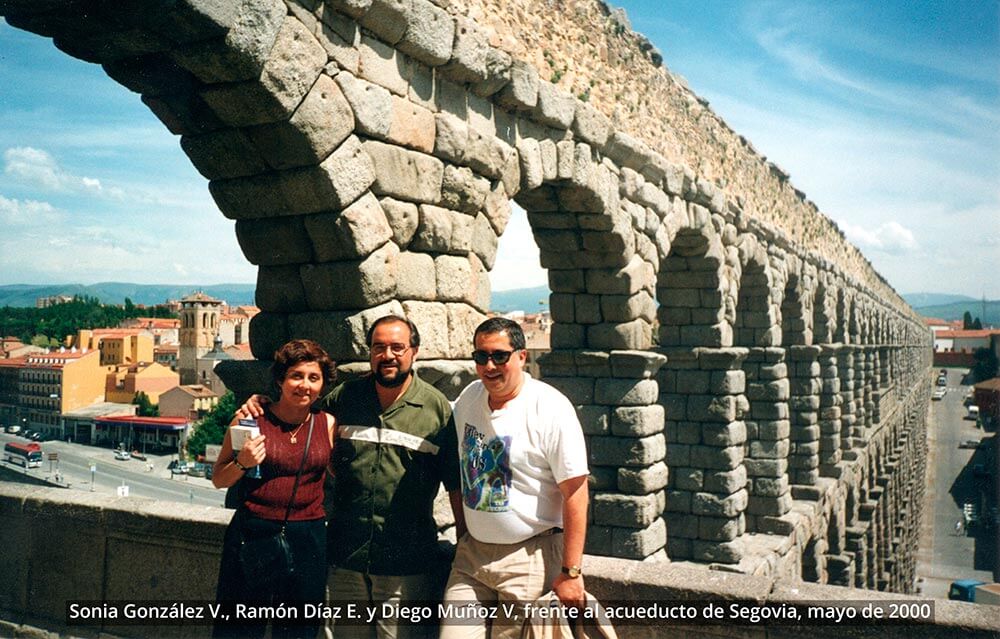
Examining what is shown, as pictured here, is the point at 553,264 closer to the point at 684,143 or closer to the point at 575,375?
the point at 575,375

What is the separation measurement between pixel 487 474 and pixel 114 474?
1415cm

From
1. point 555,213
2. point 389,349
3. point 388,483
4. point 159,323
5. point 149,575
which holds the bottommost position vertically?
point 149,575

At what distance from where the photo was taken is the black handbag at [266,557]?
2953 millimetres

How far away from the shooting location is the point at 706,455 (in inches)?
423

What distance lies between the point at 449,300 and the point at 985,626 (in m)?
3.26

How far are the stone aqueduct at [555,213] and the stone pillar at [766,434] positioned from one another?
0.04 meters

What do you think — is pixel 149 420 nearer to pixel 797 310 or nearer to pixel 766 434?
pixel 766 434

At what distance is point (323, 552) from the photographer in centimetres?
310

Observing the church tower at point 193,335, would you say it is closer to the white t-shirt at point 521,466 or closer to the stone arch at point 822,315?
the stone arch at point 822,315

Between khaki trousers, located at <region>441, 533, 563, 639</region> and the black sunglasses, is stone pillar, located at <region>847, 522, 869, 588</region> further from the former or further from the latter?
the black sunglasses

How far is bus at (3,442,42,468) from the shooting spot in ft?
29.8

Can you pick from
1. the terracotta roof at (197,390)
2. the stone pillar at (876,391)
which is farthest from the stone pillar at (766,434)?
the terracotta roof at (197,390)

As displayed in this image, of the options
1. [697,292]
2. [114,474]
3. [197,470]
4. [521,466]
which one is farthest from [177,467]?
[521,466]

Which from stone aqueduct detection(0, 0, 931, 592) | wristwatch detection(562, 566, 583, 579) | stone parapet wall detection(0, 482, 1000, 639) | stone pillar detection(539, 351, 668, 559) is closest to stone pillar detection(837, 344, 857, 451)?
stone aqueduct detection(0, 0, 931, 592)
